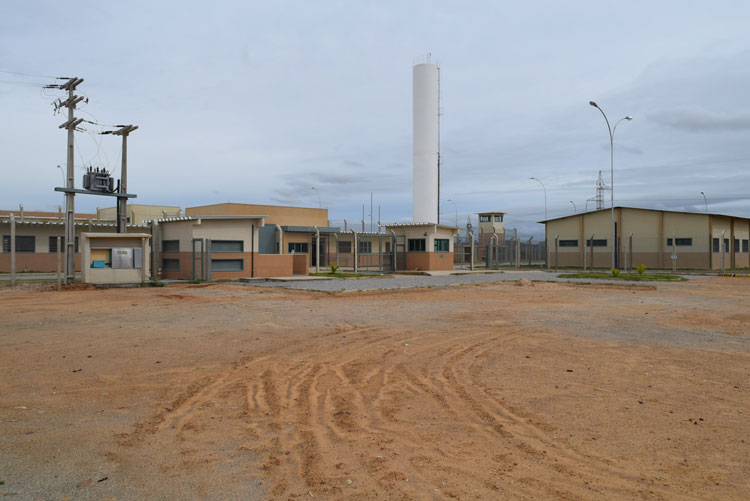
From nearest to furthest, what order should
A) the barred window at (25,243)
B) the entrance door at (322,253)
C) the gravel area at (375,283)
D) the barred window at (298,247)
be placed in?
1. the gravel area at (375,283)
2. the barred window at (25,243)
3. the barred window at (298,247)
4. the entrance door at (322,253)

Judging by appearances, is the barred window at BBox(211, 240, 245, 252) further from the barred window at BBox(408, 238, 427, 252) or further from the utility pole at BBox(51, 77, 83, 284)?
the barred window at BBox(408, 238, 427, 252)

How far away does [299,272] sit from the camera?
109 ft

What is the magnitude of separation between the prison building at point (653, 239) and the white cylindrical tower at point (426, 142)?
12222mm

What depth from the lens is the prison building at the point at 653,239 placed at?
38656 millimetres

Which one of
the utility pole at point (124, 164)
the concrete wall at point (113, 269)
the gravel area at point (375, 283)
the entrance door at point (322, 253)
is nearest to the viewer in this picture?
the gravel area at point (375, 283)

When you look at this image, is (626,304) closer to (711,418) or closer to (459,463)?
(711,418)

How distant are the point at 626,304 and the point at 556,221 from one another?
1213 inches

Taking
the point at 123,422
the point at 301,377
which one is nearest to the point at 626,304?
the point at 301,377

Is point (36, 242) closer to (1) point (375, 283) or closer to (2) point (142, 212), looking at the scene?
(2) point (142, 212)

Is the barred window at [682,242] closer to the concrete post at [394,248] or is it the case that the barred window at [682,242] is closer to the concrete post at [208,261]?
the concrete post at [394,248]

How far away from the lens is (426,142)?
5081cm

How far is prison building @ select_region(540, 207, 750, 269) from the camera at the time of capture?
1522 inches

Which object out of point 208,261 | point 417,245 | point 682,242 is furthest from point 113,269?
point 682,242

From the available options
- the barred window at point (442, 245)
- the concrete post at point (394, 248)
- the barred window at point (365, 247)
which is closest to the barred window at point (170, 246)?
the concrete post at point (394, 248)
